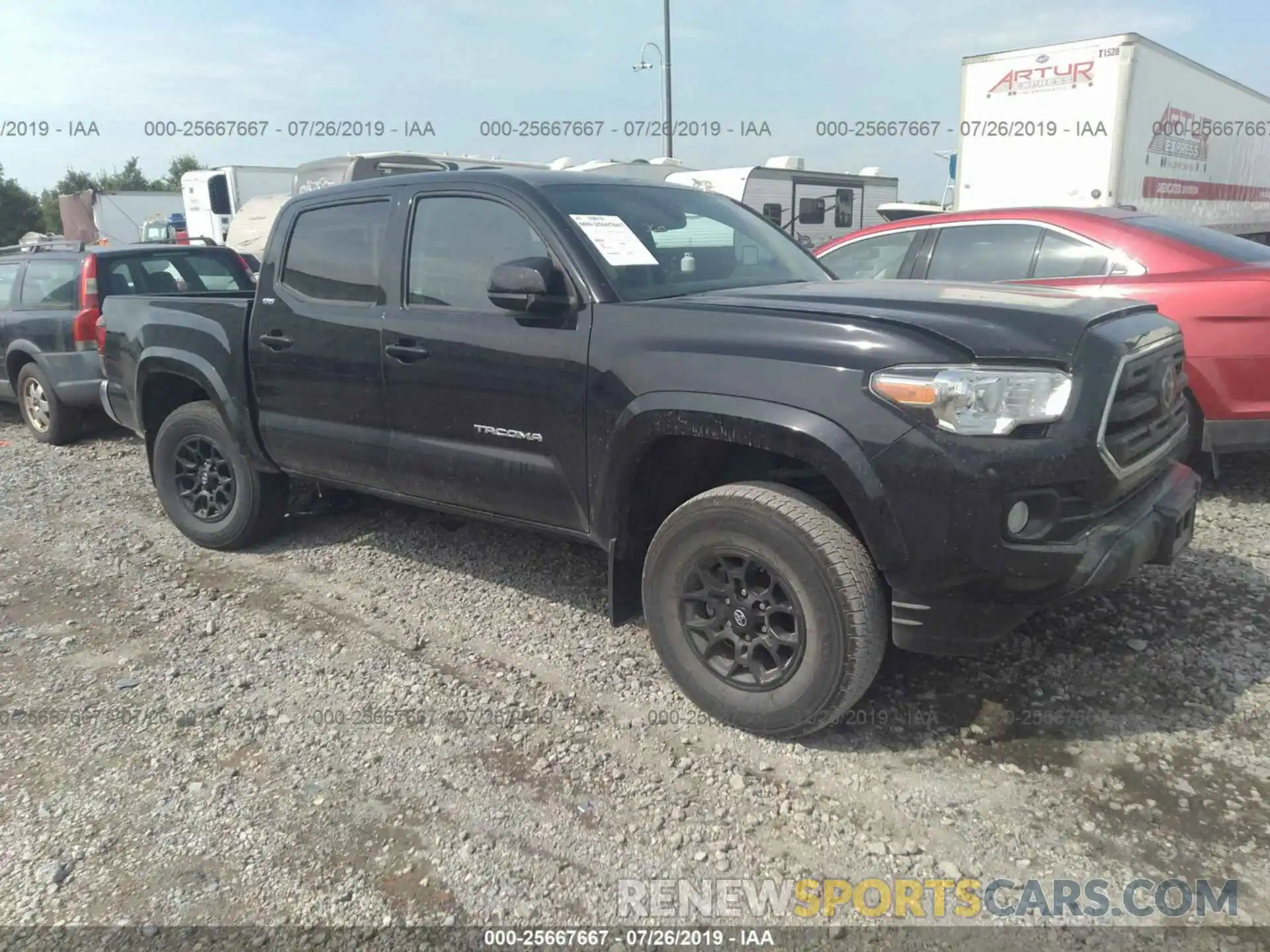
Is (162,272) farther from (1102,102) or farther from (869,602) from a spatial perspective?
(1102,102)

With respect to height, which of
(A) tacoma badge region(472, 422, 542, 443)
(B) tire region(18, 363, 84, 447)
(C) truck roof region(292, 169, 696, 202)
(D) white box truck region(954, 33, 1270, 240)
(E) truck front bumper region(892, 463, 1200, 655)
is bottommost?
(B) tire region(18, 363, 84, 447)

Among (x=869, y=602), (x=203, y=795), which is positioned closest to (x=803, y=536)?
(x=869, y=602)

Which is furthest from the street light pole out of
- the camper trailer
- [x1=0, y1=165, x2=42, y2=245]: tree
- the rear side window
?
[x1=0, y1=165, x2=42, y2=245]: tree

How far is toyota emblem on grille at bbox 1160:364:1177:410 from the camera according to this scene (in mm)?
3166

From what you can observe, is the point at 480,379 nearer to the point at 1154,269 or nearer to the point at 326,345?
the point at 326,345

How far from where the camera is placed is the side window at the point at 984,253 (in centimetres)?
561

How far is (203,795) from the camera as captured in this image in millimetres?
2893

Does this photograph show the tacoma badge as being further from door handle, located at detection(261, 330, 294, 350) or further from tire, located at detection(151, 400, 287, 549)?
tire, located at detection(151, 400, 287, 549)

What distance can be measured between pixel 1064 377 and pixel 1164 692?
1.34 metres

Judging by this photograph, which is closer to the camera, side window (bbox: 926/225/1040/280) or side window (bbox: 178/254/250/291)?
side window (bbox: 926/225/1040/280)

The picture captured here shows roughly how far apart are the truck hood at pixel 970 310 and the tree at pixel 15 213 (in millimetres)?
62196

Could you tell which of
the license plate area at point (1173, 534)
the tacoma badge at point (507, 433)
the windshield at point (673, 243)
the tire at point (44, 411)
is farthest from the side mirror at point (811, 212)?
the license plate area at point (1173, 534)

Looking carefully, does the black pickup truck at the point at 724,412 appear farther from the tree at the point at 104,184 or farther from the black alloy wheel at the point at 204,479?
the tree at the point at 104,184

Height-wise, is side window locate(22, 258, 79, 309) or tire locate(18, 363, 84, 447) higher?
side window locate(22, 258, 79, 309)
